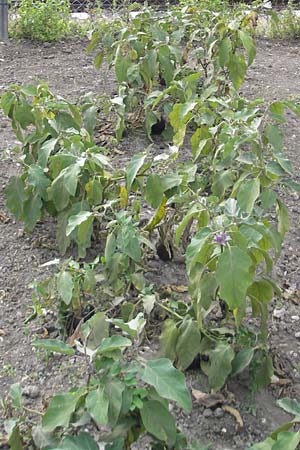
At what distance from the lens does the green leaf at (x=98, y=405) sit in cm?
236

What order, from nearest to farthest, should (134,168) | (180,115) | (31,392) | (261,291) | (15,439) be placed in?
(15,439) < (261,291) < (31,392) < (134,168) < (180,115)

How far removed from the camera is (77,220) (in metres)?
3.53

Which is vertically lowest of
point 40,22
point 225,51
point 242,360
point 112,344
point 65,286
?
point 40,22

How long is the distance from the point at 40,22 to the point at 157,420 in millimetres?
5369

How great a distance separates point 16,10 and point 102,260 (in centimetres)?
464

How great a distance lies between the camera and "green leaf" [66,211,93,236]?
350 centimetres

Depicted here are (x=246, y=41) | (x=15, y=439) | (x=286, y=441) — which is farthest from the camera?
(x=246, y=41)

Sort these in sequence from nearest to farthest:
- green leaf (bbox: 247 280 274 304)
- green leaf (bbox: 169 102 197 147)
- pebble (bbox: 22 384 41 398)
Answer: green leaf (bbox: 247 280 274 304) < pebble (bbox: 22 384 41 398) < green leaf (bbox: 169 102 197 147)

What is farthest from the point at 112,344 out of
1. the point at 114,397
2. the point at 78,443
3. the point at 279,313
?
the point at 279,313

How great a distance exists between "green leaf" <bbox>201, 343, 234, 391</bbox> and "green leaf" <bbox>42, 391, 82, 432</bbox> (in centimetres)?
76

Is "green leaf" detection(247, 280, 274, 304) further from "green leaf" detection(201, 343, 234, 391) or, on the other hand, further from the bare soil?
the bare soil

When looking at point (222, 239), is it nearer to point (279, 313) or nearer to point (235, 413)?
point (235, 413)

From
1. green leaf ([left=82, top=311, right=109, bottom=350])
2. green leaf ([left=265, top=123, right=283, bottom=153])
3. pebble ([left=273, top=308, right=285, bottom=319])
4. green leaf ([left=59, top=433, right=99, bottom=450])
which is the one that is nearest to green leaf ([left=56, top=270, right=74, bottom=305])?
green leaf ([left=82, top=311, right=109, bottom=350])

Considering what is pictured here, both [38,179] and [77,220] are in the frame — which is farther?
[38,179]
